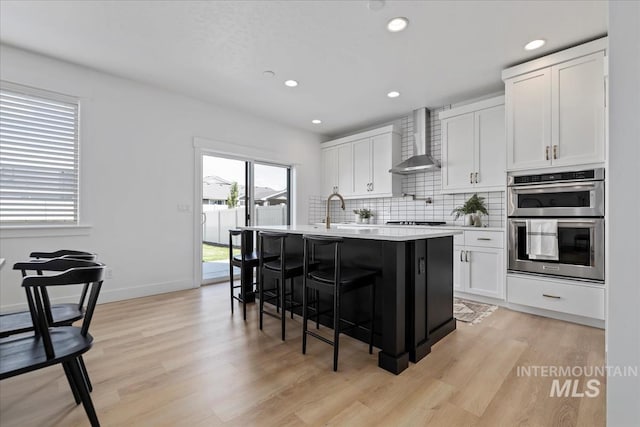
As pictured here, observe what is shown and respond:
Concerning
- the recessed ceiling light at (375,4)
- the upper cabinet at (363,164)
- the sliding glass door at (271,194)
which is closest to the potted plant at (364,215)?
the upper cabinet at (363,164)

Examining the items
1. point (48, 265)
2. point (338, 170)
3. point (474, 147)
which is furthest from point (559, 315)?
point (48, 265)

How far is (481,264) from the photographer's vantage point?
3.49m

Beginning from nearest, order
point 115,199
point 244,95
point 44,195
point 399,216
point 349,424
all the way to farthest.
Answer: point 349,424
point 44,195
point 115,199
point 244,95
point 399,216

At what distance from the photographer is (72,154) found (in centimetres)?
329

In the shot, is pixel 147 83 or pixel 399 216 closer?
pixel 147 83

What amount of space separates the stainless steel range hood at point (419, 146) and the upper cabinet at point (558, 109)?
124cm

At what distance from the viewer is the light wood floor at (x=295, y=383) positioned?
Answer: 1.51 metres

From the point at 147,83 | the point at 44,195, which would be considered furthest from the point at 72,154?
the point at 147,83

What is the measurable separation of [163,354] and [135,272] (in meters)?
1.90

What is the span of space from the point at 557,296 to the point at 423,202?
7.16ft

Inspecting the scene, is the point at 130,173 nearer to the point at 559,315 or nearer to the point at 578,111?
the point at 578,111

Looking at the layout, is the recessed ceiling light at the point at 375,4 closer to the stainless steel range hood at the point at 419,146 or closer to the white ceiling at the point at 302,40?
the white ceiling at the point at 302,40

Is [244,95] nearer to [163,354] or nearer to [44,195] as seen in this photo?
[44,195]

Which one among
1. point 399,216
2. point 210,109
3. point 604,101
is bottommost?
point 399,216
